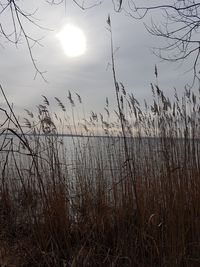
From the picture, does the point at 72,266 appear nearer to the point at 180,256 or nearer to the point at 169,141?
the point at 180,256

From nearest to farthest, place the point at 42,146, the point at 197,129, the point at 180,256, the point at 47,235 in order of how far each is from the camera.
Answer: the point at 180,256, the point at 47,235, the point at 197,129, the point at 42,146

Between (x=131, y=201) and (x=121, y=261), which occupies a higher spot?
(x=131, y=201)

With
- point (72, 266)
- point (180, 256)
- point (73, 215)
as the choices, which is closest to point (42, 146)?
point (73, 215)

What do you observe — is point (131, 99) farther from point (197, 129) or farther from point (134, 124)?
point (197, 129)

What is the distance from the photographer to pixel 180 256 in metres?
2.57

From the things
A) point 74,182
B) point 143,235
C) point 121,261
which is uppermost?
point 74,182

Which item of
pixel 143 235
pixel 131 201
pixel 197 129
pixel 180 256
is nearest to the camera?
pixel 180 256

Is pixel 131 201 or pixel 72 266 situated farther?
pixel 131 201

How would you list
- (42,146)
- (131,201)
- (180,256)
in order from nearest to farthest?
(180,256) < (131,201) < (42,146)

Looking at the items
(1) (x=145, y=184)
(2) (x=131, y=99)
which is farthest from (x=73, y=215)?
(2) (x=131, y=99)

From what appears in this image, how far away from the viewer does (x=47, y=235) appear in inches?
126

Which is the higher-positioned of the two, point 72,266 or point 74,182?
point 74,182

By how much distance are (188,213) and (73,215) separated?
1.10m

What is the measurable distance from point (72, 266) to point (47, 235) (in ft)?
1.79
